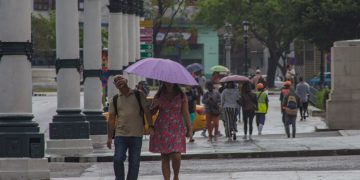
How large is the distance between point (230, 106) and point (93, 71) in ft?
12.5

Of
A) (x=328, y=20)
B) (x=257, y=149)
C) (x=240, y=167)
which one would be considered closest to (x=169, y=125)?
(x=240, y=167)

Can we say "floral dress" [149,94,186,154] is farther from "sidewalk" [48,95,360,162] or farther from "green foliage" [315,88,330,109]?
"green foliage" [315,88,330,109]

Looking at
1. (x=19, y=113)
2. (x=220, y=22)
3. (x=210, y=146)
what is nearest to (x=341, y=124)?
(x=210, y=146)

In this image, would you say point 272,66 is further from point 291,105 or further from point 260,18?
point 291,105

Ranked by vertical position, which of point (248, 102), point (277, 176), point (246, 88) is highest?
point (246, 88)

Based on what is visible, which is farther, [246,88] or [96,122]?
[246,88]

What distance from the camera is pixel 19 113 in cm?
1897

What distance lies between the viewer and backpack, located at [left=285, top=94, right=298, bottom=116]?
29928 millimetres

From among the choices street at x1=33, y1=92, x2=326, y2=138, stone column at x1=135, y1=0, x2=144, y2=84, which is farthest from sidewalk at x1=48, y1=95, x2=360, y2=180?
stone column at x1=135, y1=0, x2=144, y2=84

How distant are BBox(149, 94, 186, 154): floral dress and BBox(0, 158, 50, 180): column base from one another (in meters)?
3.01

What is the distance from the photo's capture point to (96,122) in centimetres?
2877

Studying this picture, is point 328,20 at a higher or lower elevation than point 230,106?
higher

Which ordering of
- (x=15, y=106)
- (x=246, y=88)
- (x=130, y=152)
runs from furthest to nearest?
(x=246, y=88), (x=15, y=106), (x=130, y=152)

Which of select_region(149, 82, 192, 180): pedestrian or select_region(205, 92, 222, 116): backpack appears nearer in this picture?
select_region(149, 82, 192, 180): pedestrian
